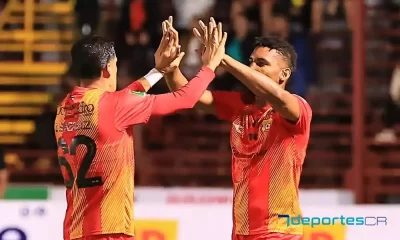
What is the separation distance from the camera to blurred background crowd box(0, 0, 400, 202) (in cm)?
1155

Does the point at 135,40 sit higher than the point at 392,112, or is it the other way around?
the point at 135,40

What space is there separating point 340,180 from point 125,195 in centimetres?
641

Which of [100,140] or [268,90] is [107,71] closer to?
[100,140]

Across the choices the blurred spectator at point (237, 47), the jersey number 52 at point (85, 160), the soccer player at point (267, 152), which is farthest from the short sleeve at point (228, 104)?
the blurred spectator at point (237, 47)

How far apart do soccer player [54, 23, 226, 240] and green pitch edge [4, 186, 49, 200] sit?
210 inches

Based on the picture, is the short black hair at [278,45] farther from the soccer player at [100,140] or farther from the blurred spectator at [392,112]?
the blurred spectator at [392,112]

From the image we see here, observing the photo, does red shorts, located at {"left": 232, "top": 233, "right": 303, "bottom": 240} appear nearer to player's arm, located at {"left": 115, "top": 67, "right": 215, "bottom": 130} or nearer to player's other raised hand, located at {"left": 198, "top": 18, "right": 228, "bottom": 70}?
player's arm, located at {"left": 115, "top": 67, "right": 215, "bottom": 130}

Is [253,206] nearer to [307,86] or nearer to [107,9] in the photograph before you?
[307,86]

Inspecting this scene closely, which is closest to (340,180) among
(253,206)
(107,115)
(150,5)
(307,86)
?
(307,86)

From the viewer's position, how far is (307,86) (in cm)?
1185

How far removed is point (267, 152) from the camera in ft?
19.9

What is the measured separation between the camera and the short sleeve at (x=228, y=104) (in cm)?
633

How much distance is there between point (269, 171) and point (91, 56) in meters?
1.30

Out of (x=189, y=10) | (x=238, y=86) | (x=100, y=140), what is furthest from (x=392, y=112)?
(x=100, y=140)
